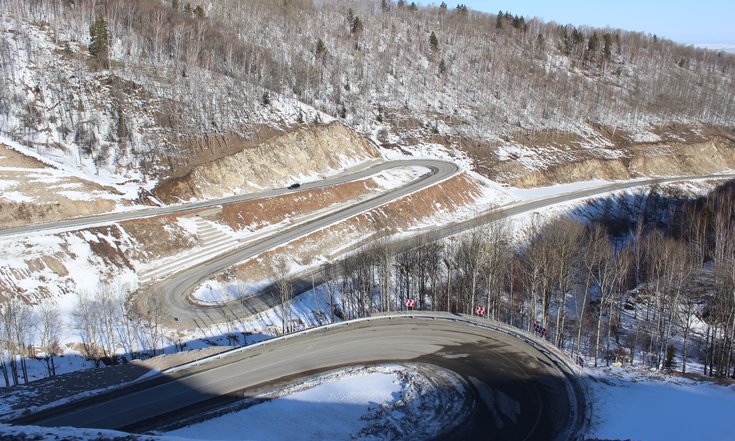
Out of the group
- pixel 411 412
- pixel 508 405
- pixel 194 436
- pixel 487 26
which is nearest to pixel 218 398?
pixel 194 436

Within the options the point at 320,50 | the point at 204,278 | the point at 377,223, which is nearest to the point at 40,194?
the point at 204,278

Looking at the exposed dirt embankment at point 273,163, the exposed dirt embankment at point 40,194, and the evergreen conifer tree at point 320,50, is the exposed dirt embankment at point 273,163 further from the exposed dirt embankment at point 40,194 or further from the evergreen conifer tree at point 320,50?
the evergreen conifer tree at point 320,50

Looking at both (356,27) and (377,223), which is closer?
(377,223)

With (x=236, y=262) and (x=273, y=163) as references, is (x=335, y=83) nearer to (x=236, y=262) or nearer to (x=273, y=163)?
(x=273, y=163)

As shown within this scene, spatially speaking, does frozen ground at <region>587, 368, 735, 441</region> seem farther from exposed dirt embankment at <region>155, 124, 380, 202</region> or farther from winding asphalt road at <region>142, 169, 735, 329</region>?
exposed dirt embankment at <region>155, 124, 380, 202</region>

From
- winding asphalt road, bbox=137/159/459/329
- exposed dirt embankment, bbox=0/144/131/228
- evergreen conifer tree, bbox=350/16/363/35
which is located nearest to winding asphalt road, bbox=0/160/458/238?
exposed dirt embankment, bbox=0/144/131/228
